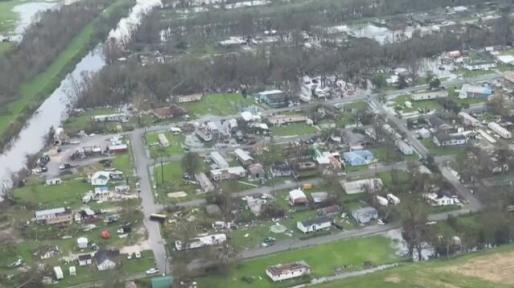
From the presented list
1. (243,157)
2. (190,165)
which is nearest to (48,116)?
(190,165)

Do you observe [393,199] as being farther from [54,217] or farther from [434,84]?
[434,84]

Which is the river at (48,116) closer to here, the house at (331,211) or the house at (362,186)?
the house at (331,211)

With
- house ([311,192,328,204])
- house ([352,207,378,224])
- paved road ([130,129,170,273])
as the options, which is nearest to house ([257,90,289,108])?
paved road ([130,129,170,273])

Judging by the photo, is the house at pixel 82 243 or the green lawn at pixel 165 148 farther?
the green lawn at pixel 165 148

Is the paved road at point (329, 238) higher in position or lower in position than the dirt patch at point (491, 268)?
higher

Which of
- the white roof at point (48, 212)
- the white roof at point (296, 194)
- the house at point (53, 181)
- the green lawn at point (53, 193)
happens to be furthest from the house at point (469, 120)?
A: the white roof at point (48, 212)

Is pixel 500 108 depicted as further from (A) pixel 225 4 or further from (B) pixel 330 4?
(A) pixel 225 4

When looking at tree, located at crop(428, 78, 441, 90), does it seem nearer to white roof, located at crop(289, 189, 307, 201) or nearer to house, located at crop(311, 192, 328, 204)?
house, located at crop(311, 192, 328, 204)

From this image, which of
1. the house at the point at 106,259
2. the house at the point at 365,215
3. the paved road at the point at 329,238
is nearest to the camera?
the house at the point at 106,259
